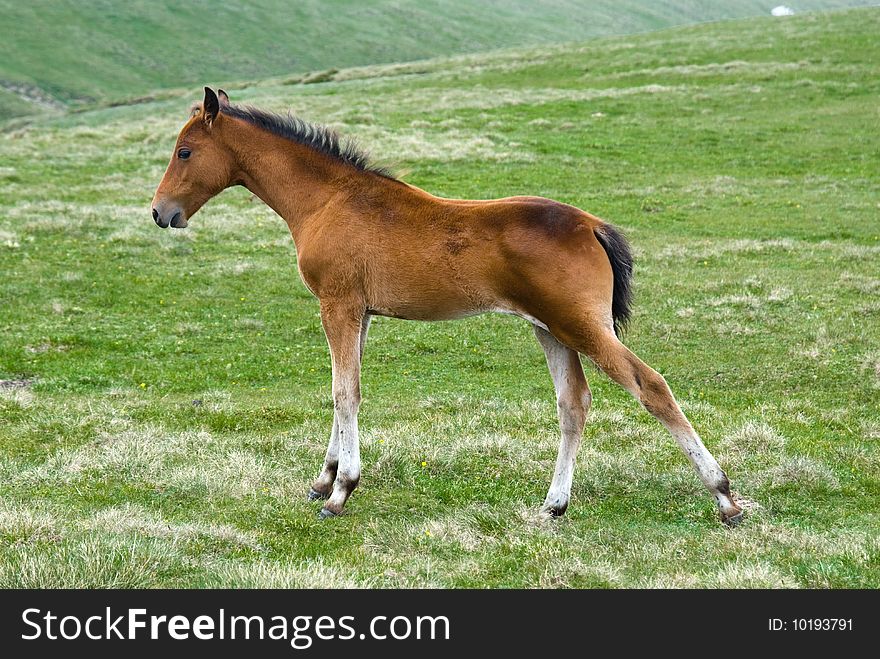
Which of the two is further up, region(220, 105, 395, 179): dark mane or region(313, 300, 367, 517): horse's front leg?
region(220, 105, 395, 179): dark mane

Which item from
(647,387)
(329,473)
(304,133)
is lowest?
(329,473)

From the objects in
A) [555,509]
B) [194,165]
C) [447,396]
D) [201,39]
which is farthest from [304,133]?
[201,39]

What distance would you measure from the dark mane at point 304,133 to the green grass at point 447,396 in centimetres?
194

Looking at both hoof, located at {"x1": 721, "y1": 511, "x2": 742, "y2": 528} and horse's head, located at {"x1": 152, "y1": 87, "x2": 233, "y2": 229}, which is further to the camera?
horse's head, located at {"x1": 152, "y1": 87, "x2": 233, "y2": 229}

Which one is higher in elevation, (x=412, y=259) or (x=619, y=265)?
(x=619, y=265)

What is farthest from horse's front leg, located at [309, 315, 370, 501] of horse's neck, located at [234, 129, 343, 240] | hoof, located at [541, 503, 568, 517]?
hoof, located at [541, 503, 568, 517]

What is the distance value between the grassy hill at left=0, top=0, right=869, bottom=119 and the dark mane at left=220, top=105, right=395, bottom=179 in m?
93.0

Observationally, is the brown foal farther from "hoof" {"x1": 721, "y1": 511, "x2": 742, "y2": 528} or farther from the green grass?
the green grass

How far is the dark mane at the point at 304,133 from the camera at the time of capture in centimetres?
825

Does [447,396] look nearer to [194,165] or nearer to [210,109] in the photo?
[194,165]

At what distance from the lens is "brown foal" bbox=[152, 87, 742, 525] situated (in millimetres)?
7000

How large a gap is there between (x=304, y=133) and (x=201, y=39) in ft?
443

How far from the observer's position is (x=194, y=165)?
27.1 feet

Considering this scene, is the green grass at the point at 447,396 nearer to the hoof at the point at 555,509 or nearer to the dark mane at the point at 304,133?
the hoof at the point at 555,509
